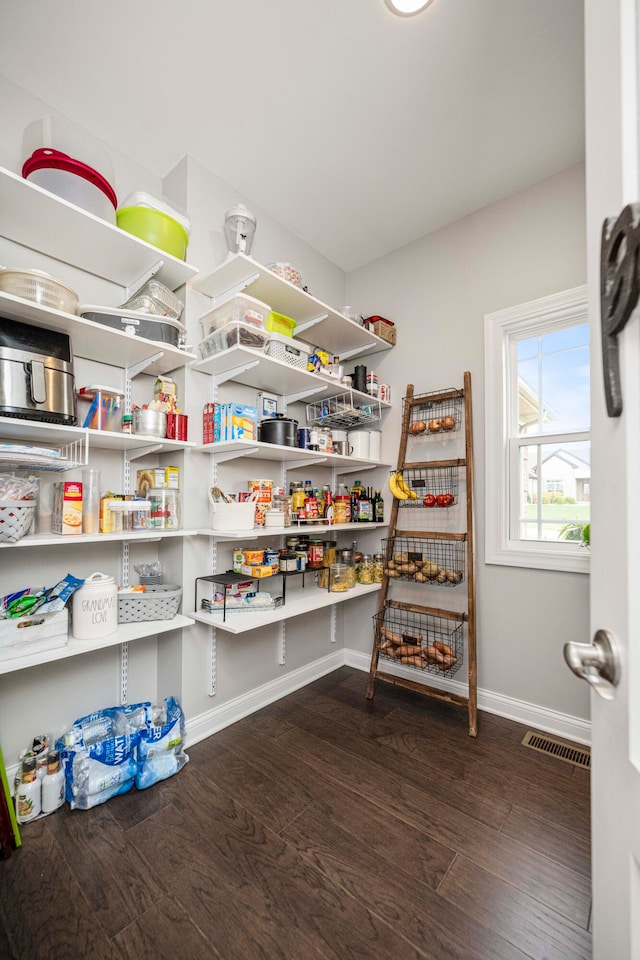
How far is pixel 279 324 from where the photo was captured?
212cm

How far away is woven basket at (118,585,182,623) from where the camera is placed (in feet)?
5.60

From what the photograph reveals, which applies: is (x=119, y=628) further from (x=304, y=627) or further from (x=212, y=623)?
(x=304, y=627)

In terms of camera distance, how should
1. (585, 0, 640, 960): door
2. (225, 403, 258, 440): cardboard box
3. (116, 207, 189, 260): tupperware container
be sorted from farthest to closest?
(225, 403, 258, 440): cardboard box → (116, 207, 189, 260): tupperware container → (585, 0, 640, 960): door

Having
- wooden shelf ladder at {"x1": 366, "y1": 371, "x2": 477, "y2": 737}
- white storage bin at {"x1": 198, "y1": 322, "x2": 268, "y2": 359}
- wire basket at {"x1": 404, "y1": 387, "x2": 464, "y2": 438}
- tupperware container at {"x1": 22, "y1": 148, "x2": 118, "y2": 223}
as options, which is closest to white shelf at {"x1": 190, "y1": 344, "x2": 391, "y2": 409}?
white storage bin at {"x1": 198, "y1": 322, "x2": 268, "y2": 359}

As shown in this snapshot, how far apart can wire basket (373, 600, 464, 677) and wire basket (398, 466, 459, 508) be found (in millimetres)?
620

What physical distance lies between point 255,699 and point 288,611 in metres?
0.60

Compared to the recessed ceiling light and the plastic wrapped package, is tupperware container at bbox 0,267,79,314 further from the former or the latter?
the plastic wrapped package

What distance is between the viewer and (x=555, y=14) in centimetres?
140

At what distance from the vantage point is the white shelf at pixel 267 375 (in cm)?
185

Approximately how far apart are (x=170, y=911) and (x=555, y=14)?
10.1 ft

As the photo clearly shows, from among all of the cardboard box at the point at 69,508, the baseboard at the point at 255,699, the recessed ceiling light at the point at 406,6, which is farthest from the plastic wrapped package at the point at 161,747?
the recessed ceiling light at the point at 406,6

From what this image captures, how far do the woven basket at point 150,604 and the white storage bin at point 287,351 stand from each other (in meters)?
1.20

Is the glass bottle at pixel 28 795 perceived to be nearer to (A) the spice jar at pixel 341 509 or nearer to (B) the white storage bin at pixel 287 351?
(A) the spice jar at pixel 341 509

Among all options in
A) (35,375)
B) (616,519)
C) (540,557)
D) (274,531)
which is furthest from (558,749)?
(35,375)
